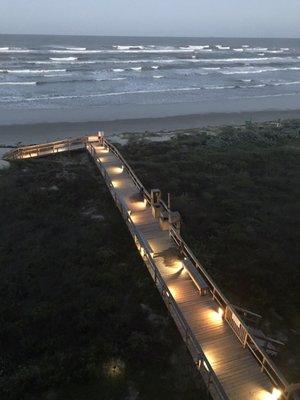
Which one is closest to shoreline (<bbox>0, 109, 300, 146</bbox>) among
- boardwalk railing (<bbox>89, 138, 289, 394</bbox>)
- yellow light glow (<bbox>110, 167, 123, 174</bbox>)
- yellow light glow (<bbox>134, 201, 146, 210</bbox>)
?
yellow light glow (<bbox>110, 167, 123, 174</bbox>)

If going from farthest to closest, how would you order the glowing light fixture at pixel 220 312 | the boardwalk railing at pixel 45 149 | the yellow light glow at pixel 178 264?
the boardwalk railing at pixel 45 149 < the yellow light glow at pixel 178 264 < the glowing light fixture at pixel 220 312

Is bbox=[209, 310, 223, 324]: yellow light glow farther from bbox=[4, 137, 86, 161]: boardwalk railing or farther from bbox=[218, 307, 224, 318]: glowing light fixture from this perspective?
bbox=[4, 137, 86, 161]: boardwalk railing

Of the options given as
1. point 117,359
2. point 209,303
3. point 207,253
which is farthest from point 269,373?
point 207,253

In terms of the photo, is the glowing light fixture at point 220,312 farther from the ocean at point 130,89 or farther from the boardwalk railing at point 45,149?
the ocean at point 130,89

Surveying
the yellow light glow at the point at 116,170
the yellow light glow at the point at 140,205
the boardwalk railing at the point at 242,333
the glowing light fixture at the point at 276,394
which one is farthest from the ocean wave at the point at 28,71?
the glowing light fixture at the point at 276,394

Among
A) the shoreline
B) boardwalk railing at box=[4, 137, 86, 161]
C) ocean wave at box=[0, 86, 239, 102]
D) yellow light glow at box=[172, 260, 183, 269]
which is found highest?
yellow light glow at box=[172, 260, 183, 269]

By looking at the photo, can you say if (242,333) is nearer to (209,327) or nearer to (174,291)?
(209,327)

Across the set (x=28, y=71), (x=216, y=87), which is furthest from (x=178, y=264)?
(x=28, y=71)
